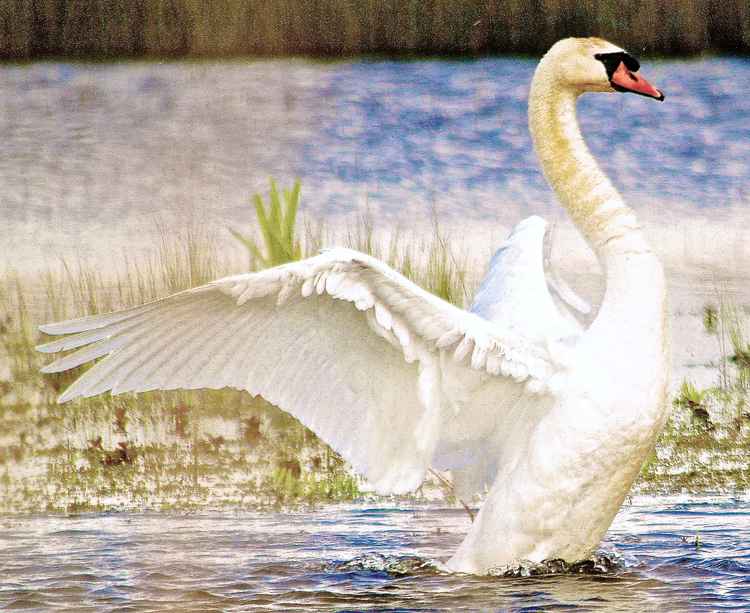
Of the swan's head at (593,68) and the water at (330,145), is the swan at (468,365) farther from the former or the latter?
the water at (330,145)

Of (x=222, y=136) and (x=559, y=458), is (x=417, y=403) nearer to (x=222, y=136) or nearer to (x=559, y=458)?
(x=559, y=458)

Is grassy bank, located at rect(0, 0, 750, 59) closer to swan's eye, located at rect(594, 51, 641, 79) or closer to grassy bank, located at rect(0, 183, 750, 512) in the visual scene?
grassy bank, located at rect(0, 183, 750, 512)

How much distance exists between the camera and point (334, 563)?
5781 millimetres

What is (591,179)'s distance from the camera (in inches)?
220

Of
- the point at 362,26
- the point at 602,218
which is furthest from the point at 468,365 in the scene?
the point at 362,26

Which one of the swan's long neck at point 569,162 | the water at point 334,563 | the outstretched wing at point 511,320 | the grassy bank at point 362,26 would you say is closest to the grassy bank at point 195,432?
the water at point 334,563

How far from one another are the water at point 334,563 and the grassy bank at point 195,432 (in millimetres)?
350

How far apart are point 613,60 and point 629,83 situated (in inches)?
5.0

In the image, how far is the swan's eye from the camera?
564 centimetres

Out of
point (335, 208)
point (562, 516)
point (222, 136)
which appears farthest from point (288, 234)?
point (222, 136)

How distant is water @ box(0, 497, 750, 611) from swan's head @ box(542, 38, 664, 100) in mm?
1951

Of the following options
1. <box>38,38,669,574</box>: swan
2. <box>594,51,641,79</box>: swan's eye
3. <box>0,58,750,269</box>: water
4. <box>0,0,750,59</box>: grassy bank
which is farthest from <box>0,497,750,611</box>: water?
<box>0,0,750,59</box>: grassy bank

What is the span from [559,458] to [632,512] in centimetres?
157

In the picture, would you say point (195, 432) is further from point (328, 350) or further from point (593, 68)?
point (593, 68)
